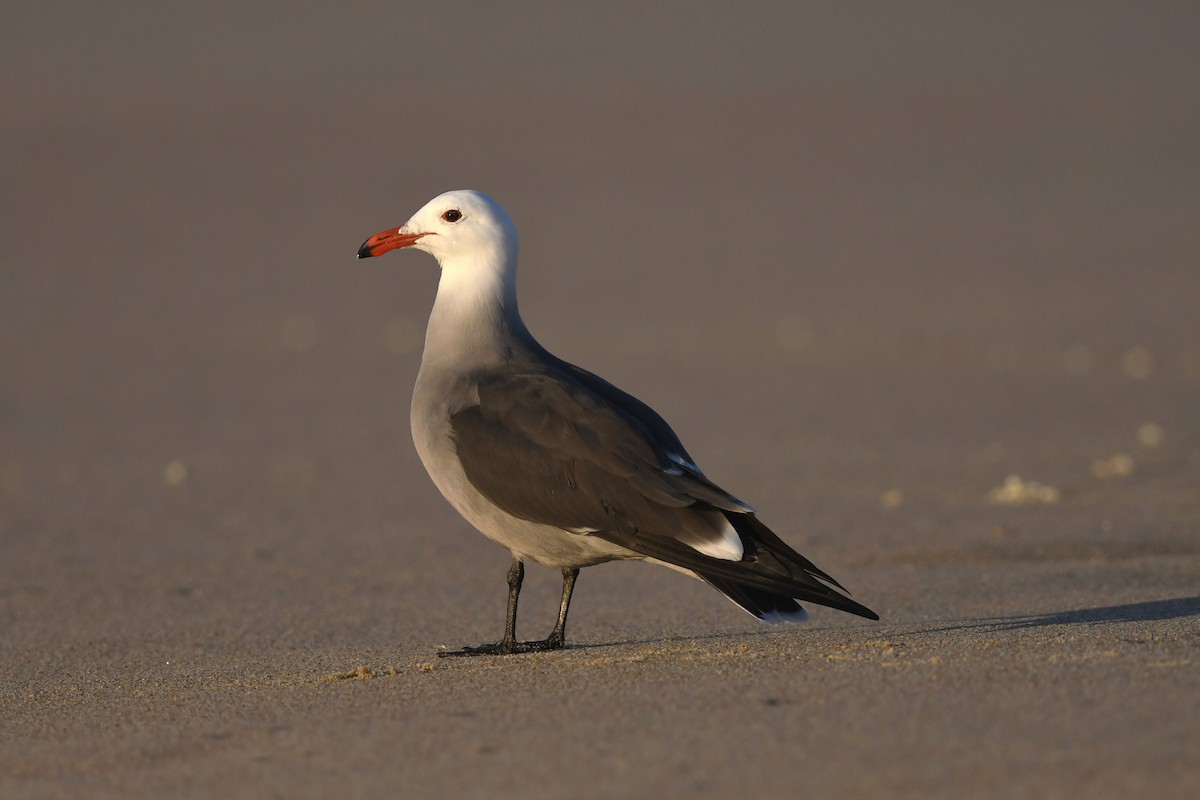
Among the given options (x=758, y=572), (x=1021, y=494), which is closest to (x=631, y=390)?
(x=1021, y=494)

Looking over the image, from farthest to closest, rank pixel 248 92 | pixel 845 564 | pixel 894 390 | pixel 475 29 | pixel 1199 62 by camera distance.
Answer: pixel 475 29 < pixel 1199 62 < pixel 248 92 < pixel 894 390 < pixel 845 564

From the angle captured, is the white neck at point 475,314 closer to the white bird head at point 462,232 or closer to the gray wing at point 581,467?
the white bird head at point 462,232

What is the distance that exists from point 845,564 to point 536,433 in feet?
9.07

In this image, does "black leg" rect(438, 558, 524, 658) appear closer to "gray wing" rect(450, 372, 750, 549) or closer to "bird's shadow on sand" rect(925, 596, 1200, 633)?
"gray wing" rect(450, 372, 750, 549)

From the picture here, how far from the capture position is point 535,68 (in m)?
32.9

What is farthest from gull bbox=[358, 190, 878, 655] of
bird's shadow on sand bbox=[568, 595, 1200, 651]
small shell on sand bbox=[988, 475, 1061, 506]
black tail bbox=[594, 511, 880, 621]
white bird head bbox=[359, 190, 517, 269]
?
small shell on sand bbox=[988, 475, 1061, 506]

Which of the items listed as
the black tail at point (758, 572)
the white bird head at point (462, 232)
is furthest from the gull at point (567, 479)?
the white bird head at point (462, 232)

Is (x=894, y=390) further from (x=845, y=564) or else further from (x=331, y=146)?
(x=331, y=146)

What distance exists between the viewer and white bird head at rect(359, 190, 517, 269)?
644 centimetres

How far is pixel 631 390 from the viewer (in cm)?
1293

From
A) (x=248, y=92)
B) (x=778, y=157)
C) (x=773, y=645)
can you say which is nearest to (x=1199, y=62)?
(x=778, y=157)

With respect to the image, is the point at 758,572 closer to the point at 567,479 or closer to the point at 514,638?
the point at 567,479

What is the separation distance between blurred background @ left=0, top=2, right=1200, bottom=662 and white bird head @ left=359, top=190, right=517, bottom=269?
149 cm

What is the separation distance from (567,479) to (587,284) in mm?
13168
